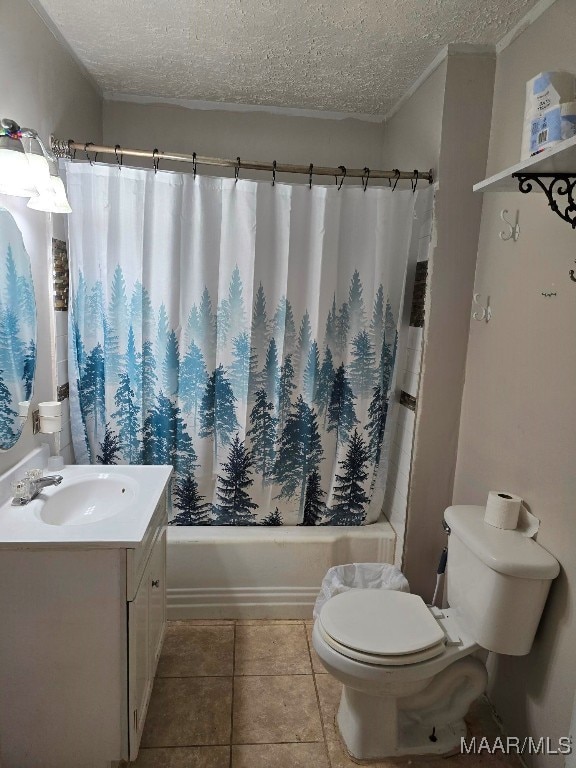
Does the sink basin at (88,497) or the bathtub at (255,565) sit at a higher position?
the sink basin at (88,497)

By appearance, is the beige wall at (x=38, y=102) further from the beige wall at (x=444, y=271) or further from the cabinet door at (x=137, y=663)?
the beige wall at (x=444, y=271)

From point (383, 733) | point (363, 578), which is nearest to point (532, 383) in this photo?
point (363, 578)

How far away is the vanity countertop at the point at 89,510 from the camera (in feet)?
4.23

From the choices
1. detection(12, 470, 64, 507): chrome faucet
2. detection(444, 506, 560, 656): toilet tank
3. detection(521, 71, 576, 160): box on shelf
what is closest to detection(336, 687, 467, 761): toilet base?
detection(444, 506, 560, 656): toilet tank

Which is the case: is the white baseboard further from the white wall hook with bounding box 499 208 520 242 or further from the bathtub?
the white wall hook with bounding box 499 208 520 242

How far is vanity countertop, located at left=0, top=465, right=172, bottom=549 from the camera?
1290mm

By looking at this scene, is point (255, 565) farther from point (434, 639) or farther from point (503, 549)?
point (503, 549)

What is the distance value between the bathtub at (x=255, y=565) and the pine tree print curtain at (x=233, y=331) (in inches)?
5.1

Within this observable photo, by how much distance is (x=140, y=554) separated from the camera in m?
1.42

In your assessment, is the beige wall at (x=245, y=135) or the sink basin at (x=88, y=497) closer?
the sink basin at (x=88, y=497)

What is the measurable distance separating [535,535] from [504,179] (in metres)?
1.07
